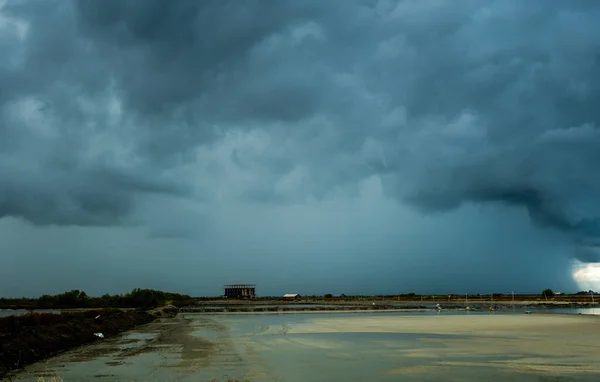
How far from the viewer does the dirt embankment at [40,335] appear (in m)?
20.0

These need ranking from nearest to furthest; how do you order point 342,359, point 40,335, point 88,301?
point 342,359 < point 40,335 < point 88,301

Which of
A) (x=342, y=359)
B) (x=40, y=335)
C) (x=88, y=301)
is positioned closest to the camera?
(x=342, y=359)

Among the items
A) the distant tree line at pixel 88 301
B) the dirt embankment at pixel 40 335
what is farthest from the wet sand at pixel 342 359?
the distant tree line at pixel 88 301

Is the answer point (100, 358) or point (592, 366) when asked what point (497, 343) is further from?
point (100, 358)

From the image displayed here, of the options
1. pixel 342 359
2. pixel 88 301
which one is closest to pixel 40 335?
pixel 342 359

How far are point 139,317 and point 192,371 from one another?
112 feet

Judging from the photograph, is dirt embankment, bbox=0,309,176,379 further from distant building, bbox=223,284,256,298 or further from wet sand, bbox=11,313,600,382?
distant building, bbox=223,284,256,298

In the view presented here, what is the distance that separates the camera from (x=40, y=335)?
2402 cm

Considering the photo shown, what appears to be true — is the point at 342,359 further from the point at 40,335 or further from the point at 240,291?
the point at 240,291

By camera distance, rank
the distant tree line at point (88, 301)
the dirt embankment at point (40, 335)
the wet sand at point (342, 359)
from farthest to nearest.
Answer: the distant tree line at point (88, 301) → the dirt embankment at point (40, 335) → the wet sand at point (342, 359)

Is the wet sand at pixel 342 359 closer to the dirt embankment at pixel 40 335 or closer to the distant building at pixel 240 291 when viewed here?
the dirt embankment at pixel 40 335

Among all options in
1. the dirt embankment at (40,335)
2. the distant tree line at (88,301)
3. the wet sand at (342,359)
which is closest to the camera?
the wet sand at (342,359)

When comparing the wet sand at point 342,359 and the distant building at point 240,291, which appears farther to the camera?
the distant building at point 240,291

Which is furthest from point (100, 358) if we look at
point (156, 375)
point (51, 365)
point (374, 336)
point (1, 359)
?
point (374, 336)
